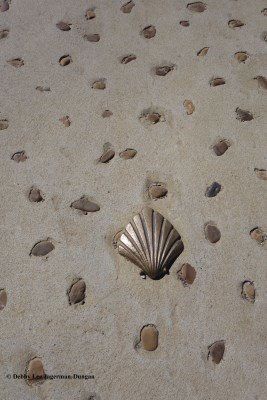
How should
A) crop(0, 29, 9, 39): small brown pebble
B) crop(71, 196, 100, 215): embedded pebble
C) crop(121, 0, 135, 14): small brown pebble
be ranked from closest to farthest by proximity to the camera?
crop(71, 196, 100, 215): embedded pebble → crop(0, 29, 9, 39): small brown pebble → crop(121, 0, 135, 14): small brown pebble

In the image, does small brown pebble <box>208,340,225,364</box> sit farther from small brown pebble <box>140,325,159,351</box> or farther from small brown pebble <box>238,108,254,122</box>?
small brown pebble <box>238,108,254,122</box>

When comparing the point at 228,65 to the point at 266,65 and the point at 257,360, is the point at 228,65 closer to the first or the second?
the point at 266,65

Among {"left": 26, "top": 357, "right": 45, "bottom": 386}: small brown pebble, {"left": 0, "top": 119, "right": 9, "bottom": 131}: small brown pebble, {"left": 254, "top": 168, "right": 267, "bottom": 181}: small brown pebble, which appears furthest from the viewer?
{"left": 0, "top": 119, "right": 9, "bottom": 131}: small brown pebble

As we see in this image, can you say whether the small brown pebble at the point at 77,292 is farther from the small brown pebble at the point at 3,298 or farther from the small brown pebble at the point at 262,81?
the small brown pebble at the point at 262,81

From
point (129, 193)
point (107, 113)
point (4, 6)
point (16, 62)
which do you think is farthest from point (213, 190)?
point (4, 6)

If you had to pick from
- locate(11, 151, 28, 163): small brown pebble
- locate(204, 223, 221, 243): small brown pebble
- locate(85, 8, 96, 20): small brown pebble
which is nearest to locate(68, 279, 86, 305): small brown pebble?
locate(204, 223, 221, 243): small brown pebble

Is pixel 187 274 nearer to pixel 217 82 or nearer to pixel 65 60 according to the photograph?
pixel 217 82

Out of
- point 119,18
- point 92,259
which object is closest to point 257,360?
point 92,259
